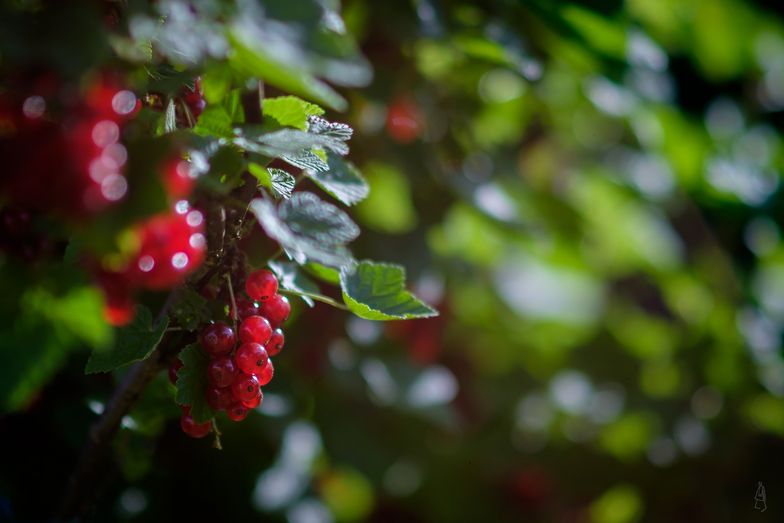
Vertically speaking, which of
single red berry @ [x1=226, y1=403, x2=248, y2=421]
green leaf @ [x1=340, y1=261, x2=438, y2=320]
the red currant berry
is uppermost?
green leaf @ [x1=340, y1=261, x2=438, y2=320]

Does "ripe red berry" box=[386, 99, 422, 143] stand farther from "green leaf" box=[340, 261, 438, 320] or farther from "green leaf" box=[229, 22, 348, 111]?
"green leaf" box=[229, 22, 348, 111]

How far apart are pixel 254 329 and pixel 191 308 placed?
0.05 metres

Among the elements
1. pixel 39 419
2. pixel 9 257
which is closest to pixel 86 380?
pixel 39 419

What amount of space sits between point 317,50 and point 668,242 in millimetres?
1246

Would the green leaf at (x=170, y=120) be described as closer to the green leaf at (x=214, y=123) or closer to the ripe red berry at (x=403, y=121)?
the green leaf at (x=214, y=123)

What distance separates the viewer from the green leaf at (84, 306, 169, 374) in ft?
1.40

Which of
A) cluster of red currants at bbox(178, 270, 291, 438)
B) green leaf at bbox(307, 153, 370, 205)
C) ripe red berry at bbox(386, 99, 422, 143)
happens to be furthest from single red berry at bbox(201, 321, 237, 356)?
ripe red berry at bbox(386, 99, 422, 143)

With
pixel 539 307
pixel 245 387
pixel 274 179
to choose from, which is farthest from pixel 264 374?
pixel 539 307

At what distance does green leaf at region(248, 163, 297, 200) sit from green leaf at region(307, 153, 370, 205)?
0.07 feet

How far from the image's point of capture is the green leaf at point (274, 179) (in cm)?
39

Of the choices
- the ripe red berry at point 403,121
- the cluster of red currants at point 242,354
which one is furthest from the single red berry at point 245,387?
the ripe red berry at point 403,121

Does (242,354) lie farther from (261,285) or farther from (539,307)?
(539,307)

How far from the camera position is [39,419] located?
0.69 m

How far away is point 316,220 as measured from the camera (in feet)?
1.34
